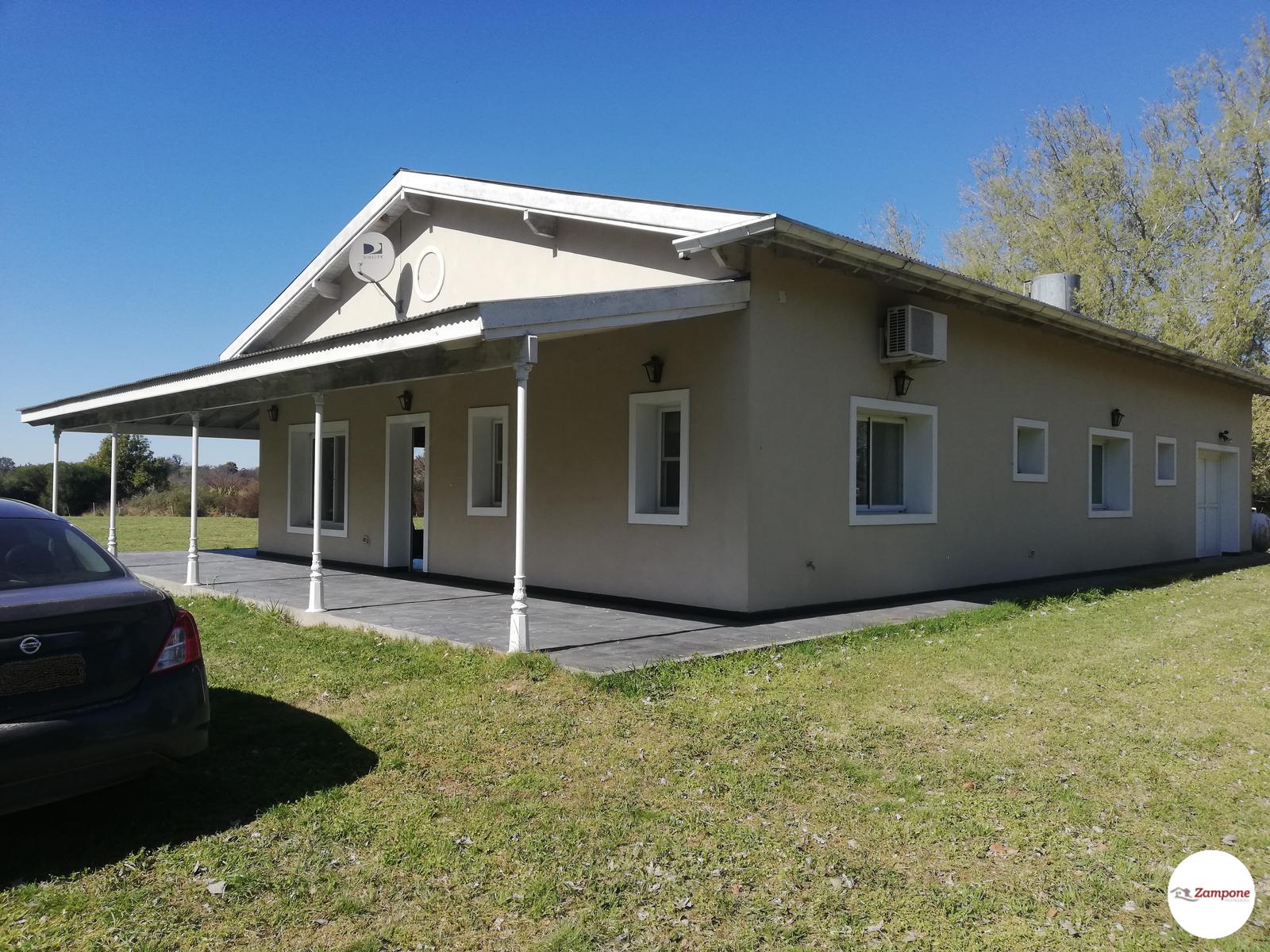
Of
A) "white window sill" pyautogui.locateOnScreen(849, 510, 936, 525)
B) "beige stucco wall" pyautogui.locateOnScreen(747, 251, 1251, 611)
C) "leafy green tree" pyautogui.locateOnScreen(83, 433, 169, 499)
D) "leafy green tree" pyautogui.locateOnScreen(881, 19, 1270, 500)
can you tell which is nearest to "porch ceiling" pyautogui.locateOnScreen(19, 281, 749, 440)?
"beige stucco wall" pyautogui.locateOnScreen(747, 251, 1251, 611)

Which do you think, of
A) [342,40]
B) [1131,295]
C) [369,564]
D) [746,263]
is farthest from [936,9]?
[1131,295]

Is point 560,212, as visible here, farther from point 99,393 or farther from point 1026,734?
point 99,393

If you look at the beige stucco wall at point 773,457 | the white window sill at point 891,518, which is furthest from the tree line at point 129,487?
the white window sill at point 891,518

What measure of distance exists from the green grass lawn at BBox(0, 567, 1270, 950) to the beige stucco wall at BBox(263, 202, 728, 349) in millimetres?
4283

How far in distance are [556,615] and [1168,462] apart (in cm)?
1325

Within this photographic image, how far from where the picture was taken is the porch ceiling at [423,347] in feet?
20.8

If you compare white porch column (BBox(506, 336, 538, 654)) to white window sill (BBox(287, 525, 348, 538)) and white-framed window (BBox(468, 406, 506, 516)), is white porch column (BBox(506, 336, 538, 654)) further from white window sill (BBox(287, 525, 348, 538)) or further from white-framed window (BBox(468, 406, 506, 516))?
white window sill (BBox(287, 525, 348, 538))

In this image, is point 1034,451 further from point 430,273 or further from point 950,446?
point 430,273

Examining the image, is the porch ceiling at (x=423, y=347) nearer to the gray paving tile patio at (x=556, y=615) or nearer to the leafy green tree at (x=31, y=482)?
the gray paving tile patio at (x=556, y=615)

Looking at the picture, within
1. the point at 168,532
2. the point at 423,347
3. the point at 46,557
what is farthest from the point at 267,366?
the point at 168,532

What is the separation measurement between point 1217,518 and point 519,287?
1608cm

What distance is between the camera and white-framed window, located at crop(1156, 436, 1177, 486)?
15430 mm

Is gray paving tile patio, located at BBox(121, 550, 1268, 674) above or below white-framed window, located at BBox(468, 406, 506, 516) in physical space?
below

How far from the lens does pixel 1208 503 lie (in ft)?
57.0
